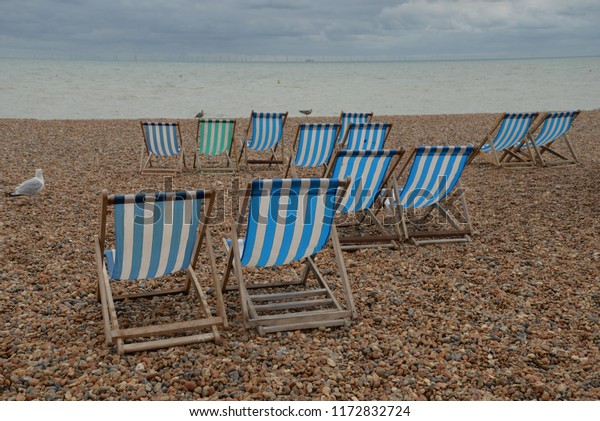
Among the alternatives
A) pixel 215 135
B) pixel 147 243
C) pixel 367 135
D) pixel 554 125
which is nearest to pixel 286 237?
pixel 147 243

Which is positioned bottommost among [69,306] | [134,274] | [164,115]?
[164,115]

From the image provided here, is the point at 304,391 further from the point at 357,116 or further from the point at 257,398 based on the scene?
the point at 357,116

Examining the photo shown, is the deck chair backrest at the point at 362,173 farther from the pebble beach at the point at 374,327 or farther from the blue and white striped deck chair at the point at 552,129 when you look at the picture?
the blue and white striped deck chair at the point at 552,129

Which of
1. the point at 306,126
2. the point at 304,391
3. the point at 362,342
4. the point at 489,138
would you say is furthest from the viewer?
the point at 489,138

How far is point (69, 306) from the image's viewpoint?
3.27m

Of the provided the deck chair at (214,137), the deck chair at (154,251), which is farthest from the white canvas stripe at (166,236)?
the deck chair at (214,137)

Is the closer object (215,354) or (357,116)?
(215,354)

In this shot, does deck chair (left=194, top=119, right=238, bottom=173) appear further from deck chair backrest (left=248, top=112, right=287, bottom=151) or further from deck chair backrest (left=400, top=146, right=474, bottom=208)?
deck chair backrest (left=400, top=146, right=474, bottom=208)

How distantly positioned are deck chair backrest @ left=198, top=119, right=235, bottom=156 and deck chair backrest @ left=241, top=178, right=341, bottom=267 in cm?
469

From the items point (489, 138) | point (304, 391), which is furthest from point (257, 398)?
point (489, 138)

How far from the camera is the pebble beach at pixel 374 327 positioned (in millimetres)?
2461

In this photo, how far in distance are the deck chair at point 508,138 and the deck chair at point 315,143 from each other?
203 centimetres

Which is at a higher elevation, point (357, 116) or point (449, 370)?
point (357, 116)
